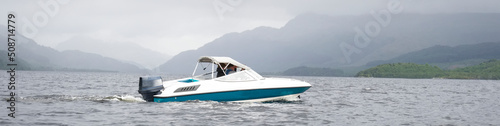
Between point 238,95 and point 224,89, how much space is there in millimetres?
882

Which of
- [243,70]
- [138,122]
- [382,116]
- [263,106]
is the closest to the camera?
[138,122]

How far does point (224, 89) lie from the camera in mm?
24344

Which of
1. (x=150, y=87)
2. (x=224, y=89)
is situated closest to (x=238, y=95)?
(x=224, y=89)

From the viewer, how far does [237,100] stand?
24.8 metres

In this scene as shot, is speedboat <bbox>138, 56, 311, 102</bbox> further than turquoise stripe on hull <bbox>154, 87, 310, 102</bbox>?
Yes

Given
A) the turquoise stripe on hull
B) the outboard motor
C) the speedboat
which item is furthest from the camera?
the outboard motor

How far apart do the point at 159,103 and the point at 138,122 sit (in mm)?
6521

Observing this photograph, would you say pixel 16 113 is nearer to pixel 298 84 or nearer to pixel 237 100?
pixel 237 100

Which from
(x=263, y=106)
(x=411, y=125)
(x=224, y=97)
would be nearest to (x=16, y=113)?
(x=224, y=97)

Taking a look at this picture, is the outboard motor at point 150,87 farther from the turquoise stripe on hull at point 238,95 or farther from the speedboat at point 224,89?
the turquoise stripe on hull at point 238,95

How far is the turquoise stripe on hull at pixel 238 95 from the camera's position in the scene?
24.0 m

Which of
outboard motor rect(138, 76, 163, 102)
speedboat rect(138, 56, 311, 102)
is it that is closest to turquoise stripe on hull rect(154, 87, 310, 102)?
speedboat rect(138, 56, 311, 102)

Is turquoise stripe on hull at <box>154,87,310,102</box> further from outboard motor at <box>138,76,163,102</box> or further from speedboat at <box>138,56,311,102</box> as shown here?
outboard motor at <box>138,76,163,102</box>

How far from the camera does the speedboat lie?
24055mm
